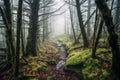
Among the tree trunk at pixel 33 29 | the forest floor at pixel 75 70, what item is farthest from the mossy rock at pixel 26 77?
the tree trunk at pixel 33 29

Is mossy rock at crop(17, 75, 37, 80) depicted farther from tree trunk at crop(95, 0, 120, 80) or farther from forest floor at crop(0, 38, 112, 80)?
tree trunk at crop(95, 0, 120, 80)

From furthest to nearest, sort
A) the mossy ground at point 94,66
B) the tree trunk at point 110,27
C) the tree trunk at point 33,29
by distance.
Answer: the tree trunk at point 33,29, the mossy ground at point 94,66, the tree trunk at point 110,27

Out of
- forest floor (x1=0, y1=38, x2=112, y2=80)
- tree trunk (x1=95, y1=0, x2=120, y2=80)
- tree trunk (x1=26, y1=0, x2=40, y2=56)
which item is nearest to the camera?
tree trunk (x1=95, y1=0, x2=120, y2=80)

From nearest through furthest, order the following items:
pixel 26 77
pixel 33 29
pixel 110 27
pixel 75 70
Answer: pixel 110 27 → pixel 26 77 → pixel 75 70 → pixel 33 29

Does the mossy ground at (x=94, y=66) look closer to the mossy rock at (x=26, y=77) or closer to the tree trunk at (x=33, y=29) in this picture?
the mossy rock at (x=26, y=77)

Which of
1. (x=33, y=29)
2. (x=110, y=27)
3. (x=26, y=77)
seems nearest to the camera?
(x=110, y=27)

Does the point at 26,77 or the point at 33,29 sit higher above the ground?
the point at 33,29

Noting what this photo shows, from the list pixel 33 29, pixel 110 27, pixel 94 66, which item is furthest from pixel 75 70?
pixel 33 29

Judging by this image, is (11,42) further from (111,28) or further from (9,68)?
(111,28)

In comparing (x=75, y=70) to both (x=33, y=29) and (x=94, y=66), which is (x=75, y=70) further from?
(x=33, y=29)

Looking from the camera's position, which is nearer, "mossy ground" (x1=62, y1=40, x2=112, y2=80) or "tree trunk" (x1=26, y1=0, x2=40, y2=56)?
"mossy ground" (x1=62, y1=40, x2=112, y2=80)

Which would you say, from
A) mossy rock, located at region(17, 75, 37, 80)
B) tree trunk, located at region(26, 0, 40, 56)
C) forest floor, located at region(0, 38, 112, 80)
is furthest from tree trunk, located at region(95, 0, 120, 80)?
tree trunk, located at region(26, 0, 40, 56)

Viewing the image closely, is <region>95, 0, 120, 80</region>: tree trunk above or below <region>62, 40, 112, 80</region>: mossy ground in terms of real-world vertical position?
above

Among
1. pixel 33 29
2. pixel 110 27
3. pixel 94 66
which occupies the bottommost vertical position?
pixel 94 66
